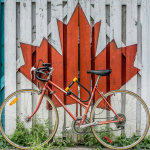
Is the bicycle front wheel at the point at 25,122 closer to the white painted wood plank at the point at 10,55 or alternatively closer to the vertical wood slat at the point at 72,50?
the white painted wood plank at the point at 10,55

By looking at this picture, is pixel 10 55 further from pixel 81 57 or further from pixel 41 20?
pixel 81 57

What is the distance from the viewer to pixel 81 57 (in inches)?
131

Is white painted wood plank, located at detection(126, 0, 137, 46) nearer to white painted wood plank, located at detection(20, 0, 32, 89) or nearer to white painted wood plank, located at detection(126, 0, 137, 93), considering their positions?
white painted wood plank, located at detection(126, 0, 137, 93)

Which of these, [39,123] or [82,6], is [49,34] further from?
[39,123]

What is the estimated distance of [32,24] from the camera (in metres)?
3.34

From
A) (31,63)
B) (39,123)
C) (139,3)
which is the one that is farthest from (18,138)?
(139,3)

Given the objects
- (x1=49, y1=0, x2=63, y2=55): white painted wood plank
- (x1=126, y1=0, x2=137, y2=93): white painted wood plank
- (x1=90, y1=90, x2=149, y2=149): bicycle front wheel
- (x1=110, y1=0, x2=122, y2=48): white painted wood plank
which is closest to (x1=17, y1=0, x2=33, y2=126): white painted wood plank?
(x1=49, y1=0, x2=63, y2=55): white painted wood plank

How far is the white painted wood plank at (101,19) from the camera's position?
3221 millimetres

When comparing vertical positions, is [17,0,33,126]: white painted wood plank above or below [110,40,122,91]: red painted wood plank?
above

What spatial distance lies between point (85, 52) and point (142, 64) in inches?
46.4

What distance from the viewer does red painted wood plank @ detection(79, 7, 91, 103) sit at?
3287 mm

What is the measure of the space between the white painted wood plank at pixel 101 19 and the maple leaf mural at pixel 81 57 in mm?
72

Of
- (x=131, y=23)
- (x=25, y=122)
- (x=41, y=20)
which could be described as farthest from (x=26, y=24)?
(x=131, y=23)

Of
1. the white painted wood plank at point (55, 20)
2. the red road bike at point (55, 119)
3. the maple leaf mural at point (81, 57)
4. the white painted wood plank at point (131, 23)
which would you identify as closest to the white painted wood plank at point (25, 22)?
the maple leaf mural at point (81, 57)
